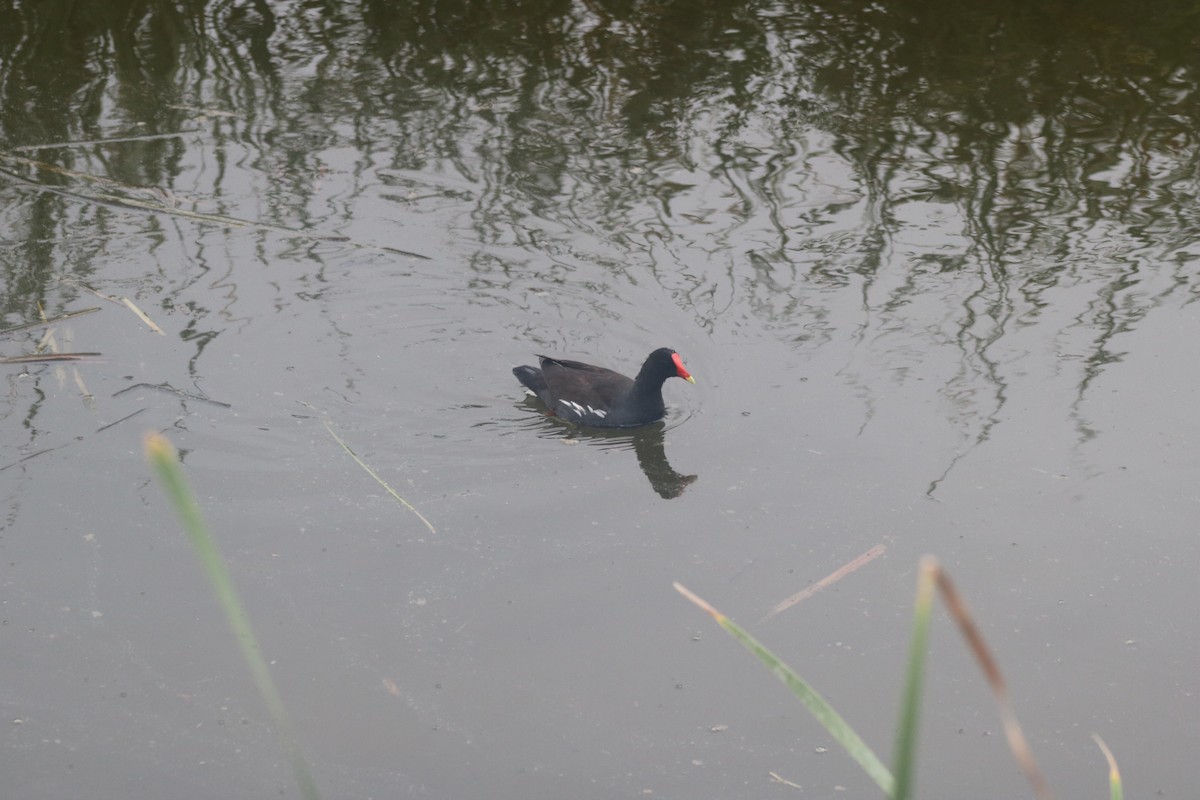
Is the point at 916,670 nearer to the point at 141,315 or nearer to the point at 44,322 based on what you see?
the point at 141,315

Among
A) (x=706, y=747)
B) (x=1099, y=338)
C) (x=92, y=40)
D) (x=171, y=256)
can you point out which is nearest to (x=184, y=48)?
(x=92, y=40)

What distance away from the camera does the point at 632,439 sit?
227 inches

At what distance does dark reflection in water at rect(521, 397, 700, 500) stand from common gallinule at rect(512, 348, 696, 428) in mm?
39

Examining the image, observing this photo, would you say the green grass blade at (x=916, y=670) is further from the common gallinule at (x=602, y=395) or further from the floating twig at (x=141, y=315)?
the floating twig at (x=141, y=315)

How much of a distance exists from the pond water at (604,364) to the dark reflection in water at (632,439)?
2 centimetres

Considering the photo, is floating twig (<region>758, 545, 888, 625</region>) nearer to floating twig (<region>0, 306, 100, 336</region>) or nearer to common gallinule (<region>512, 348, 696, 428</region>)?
common gallinule (<region>512, 348, 696, 428</region>)

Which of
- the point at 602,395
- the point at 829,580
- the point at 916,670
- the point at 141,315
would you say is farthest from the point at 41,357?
the point at 916,670

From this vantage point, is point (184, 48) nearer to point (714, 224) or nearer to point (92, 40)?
point (92, 40)

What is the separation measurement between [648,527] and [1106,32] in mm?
6589

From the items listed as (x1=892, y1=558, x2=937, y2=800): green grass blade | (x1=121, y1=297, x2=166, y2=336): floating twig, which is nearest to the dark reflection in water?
(x1=121, y1=297, x2=166, y2=336): floating twig

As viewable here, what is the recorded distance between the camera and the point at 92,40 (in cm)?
922

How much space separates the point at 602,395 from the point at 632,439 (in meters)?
0.25

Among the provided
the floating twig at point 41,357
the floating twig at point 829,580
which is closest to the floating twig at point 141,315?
the floating twig at point 41,357

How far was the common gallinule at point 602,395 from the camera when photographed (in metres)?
5.75
